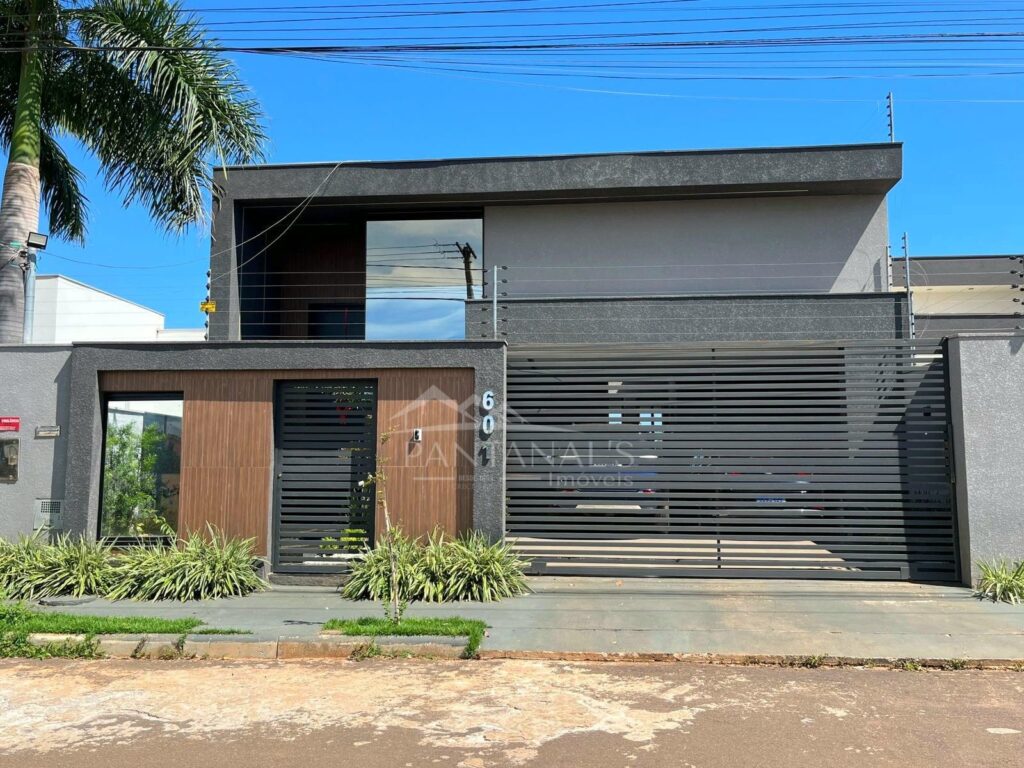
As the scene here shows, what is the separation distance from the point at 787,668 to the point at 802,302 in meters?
7.12

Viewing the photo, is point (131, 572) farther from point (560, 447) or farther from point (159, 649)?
point (560, 447)

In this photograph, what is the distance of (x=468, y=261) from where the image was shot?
14477mm

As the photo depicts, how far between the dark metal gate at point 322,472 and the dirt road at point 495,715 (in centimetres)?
333

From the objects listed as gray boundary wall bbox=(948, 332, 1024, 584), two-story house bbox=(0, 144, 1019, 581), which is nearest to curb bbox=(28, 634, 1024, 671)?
two-story house bbox=(0, 144, 1019, 581)

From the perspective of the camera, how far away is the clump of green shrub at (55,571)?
992 centimetres

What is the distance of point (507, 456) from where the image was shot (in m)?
11.0

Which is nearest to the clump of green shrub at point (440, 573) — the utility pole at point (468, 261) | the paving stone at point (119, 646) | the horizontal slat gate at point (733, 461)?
the horizontal slat gate at point (733, 461)

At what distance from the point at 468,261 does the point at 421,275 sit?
87 cm

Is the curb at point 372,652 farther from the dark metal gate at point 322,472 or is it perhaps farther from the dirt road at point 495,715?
the dark metal gate at point 322,472

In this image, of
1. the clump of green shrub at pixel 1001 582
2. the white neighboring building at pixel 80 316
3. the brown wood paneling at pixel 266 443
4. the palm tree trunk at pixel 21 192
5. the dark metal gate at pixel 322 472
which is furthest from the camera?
the white neighboring building at pixel 80 316

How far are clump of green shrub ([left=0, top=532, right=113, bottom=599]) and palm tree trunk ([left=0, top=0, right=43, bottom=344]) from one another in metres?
4.01

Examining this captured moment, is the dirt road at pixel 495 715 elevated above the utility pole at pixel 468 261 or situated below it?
below

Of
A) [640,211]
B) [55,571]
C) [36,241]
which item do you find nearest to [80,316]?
[36,241]

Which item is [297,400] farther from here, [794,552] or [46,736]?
[794,552]
